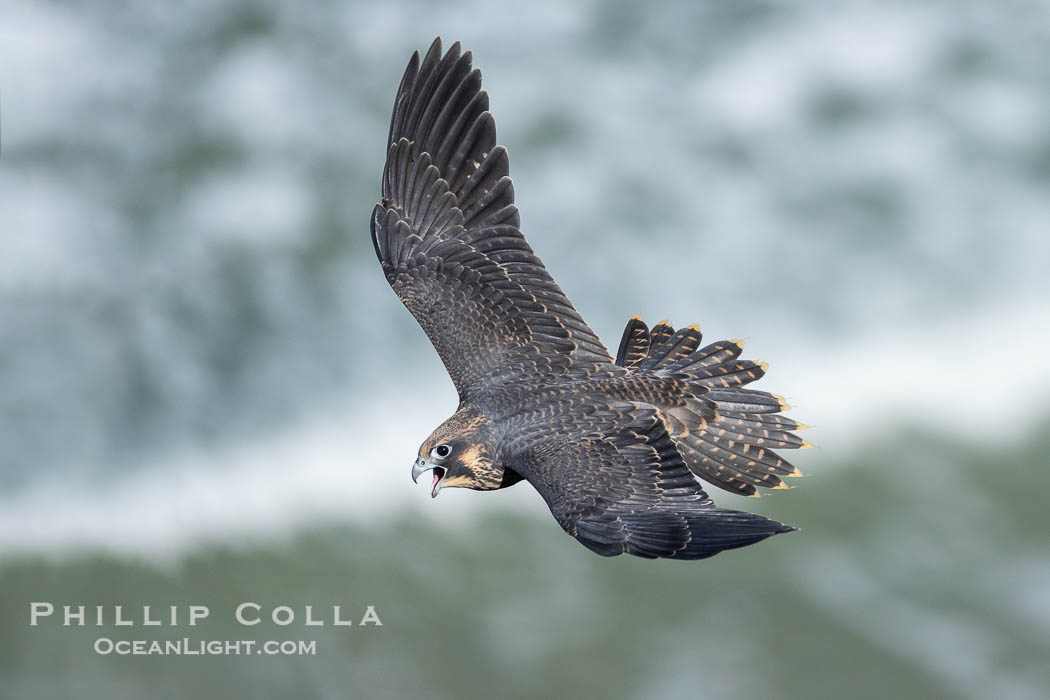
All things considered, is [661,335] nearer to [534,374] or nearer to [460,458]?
[534,374]

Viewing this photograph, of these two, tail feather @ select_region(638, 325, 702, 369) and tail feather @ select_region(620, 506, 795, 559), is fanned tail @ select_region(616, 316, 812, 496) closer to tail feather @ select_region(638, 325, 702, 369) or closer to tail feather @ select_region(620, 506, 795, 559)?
tail feather @ select_region(638, 325, 702, 369)

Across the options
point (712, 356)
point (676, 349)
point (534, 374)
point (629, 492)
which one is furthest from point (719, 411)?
point (629, 492)

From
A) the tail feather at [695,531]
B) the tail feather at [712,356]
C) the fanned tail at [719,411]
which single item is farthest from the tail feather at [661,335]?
the tail feather at [695,531]

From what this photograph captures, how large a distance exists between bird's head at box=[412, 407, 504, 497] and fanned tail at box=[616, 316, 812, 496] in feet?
4.90

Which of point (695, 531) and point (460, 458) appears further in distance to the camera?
point (460, 458)

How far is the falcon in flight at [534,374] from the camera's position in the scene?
1021 cm

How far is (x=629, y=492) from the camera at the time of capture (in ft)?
33.2

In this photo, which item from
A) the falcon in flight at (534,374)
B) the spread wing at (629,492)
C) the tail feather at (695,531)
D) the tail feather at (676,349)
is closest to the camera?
the tail feather at (695,531)

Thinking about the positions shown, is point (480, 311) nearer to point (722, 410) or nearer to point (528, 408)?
point (528, 408)

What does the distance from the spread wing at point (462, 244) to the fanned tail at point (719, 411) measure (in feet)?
1.61

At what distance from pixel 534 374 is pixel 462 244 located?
4.62 feet

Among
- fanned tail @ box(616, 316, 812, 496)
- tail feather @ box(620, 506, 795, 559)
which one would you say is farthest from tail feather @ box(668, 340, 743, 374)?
tail feather @ box(620, 506, 795, 559)

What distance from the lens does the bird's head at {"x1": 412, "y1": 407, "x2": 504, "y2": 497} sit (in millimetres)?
→ 10984

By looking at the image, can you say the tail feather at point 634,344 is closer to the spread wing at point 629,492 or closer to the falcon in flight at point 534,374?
the falcon in flight at point 534,374
